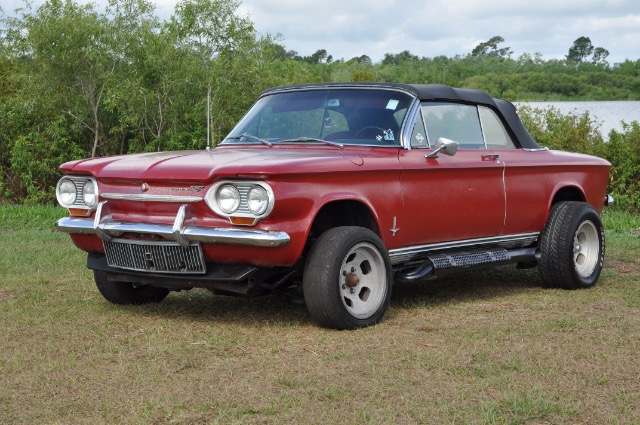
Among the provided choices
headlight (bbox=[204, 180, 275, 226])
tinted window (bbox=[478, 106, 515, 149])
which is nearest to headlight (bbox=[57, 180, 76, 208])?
headlight (bbox=[204, 180, 275, 226])

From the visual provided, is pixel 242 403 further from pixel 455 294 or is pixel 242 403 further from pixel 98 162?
pixel 455 294

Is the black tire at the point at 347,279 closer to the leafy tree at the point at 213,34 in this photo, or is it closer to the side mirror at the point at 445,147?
the side mirror at the point at 445,147

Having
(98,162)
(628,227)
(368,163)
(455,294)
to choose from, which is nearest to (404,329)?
(368,163)

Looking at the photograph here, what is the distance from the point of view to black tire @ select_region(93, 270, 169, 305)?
747cm

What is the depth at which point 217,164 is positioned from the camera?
21.1 feet

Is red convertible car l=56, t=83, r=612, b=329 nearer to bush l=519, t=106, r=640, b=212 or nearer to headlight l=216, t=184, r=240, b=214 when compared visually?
headlight l=216, t=184, r=240, b=214

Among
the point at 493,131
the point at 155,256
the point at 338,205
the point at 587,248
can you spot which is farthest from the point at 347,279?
the point at 587,248

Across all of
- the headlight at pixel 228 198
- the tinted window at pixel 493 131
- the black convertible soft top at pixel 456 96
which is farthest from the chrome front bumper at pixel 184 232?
the tinted window at pixel 493 131

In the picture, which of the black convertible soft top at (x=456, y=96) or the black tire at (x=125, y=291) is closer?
the black tire at (x=125, y=291)

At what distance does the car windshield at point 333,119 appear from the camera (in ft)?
24.3

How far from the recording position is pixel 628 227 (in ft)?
45.2

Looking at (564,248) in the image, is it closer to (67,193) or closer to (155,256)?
(155,256)

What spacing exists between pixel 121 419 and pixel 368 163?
109 inches

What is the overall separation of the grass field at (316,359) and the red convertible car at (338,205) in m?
0.32
